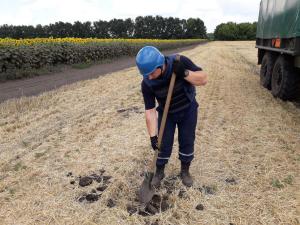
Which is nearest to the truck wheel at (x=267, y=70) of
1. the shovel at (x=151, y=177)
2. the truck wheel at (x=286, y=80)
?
the truck wheel at (x=286, y=80)

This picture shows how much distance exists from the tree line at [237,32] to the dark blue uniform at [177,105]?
79134 millimetres

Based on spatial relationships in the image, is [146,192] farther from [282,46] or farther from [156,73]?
[282,46]

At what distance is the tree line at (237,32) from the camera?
265 ft

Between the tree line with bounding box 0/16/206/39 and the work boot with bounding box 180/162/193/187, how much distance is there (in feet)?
→ 168

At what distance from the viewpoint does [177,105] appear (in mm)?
4008

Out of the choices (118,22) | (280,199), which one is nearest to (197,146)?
(280,199)

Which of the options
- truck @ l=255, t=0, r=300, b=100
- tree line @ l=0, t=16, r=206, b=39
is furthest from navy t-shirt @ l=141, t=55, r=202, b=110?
tree line @ l=0, t=16, r=206, b=39

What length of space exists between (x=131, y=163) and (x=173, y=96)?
1323 millimetres

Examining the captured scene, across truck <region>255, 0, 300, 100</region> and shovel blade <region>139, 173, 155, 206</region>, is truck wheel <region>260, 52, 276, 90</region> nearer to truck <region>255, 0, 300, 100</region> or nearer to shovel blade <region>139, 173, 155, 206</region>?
truck <region>255, 0, 300, 100</region>

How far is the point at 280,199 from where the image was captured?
391cm

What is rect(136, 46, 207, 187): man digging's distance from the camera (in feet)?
11.7

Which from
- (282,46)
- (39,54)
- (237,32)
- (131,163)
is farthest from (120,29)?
(131,163)

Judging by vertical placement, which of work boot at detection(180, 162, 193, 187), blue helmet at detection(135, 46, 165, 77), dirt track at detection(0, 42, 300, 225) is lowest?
dirt track at detection(0, 42, 300, 225)

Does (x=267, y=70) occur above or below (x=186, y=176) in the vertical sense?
above
